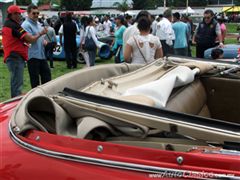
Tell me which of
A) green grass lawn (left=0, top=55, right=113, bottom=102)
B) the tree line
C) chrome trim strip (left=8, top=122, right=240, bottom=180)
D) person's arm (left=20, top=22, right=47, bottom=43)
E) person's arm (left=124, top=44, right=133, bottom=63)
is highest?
person's arm (left=20, top=22, right=47, bottom=43)

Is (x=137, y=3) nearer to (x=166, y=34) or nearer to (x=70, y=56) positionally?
(x=70, y=56)

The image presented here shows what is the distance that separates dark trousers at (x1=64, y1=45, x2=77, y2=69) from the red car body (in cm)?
997

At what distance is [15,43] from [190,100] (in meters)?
4.15

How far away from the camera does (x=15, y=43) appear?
20.9ft

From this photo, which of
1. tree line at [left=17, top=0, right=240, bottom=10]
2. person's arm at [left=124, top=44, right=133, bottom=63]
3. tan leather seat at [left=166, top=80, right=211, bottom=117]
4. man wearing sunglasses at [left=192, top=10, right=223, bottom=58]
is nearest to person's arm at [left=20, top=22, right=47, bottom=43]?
person's arm at [left=124, top=44, right=133, bottom=63]

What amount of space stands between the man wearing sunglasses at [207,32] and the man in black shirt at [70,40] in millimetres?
3960

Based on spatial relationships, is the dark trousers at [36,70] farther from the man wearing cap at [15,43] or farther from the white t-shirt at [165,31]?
the white t-shirt at [165,31]

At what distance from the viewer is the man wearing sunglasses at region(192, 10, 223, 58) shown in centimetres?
902

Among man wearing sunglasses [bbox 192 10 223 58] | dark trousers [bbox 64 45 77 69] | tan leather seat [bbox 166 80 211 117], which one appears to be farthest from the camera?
dark trousers [bbox 64 45 77 69]

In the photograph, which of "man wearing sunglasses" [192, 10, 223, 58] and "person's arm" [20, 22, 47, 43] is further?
"man wearing sunglasses" [192, 10, 223, 58]

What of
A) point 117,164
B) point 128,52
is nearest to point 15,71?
point 128,52

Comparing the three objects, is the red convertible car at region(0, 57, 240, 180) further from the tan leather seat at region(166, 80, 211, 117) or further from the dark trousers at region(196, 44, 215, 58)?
the dark trousers at region(196, 44, 215, 58)

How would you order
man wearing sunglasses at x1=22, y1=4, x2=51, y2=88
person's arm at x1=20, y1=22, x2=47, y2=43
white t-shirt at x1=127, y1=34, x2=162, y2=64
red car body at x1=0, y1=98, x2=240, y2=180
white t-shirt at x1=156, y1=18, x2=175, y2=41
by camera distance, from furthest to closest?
white t-shirt at x1=156, y1=18, x2=175, y2=41 < man wearing sunglasses at x1=22, y1=4, x2=51, y2=88 < person's arm at x1=20, y1=22, x2=47, y2=43 < white t-shirt at x1=127, y1=34, x2=162, y2=64 < red car body at x1=0, y1=98, x2=240, y2=180

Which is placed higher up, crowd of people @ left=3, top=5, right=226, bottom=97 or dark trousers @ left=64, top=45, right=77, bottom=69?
crowd of people @ left=3, top=5, right=226, bottom=97
